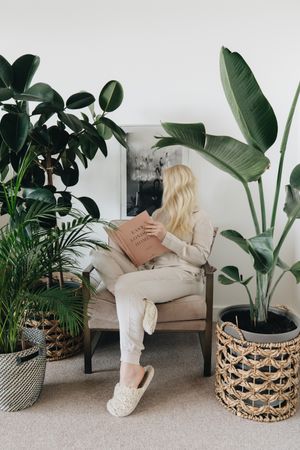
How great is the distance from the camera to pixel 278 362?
173cm

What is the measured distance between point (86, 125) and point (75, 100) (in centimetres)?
15

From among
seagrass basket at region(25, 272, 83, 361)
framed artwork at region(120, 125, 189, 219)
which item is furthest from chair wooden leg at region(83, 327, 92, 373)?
framed artwork at region(120, 125, 189, 219)

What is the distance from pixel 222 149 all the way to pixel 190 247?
82cm

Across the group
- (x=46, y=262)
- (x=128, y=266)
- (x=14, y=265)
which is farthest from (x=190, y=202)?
(x=14, y=265)

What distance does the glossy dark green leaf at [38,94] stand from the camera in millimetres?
1782

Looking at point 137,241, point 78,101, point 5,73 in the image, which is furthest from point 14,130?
point 137,241

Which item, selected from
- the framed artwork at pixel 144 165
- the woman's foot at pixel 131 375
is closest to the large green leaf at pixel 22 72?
the framed artwork at pixel 144 165

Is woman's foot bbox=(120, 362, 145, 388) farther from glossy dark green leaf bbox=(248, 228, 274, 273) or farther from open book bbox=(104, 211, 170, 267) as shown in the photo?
glossy dark green leaf bbox=(248, 228, 274, 273)

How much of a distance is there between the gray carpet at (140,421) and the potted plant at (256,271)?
0.11 meters

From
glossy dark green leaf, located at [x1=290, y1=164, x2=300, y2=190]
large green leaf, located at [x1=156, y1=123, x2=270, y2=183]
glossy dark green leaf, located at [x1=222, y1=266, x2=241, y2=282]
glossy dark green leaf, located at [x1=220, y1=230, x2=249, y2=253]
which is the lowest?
glossy dark green leaf, located at [x1=222, y1=266, x2=241, y2=282]

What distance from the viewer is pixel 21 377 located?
1.81m

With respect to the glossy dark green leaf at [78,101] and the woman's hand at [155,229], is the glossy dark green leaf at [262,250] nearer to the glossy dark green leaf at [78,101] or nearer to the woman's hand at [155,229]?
the woman's hand at [155,229]

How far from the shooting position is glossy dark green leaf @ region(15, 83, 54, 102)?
1.78 metres

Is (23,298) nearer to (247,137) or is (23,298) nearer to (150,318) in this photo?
(150,318)
